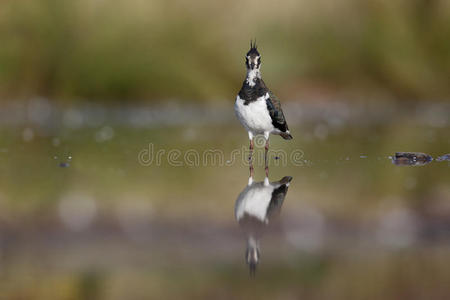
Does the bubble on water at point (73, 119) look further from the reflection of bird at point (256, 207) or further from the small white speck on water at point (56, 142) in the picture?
the reflection of bird at point (256, 207)

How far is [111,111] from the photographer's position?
20109mm

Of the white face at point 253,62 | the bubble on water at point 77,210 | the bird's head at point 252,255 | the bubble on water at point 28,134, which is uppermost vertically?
the bubble on water at point 28,134

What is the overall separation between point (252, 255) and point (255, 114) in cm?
408

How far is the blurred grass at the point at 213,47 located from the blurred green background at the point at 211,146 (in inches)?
2.2

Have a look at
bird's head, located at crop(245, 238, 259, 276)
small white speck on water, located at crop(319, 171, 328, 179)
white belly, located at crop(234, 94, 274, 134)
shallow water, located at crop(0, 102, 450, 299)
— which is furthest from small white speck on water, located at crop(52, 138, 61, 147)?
bird's head, located at crop(245, 238, 259, 276)

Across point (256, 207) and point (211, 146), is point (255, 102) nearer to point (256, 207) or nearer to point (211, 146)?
point (256, 207)

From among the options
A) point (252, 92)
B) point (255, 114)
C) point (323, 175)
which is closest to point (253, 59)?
point (252, 92)

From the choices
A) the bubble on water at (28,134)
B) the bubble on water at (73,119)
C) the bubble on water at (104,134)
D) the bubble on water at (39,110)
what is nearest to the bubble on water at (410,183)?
the bubble on water at (104,134)

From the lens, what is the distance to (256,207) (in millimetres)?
→ 6098

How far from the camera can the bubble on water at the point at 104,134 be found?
40.9ft

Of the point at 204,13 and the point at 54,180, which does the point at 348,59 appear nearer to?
the point at 204,13

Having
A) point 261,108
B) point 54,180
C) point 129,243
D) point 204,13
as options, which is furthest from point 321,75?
point 129,243

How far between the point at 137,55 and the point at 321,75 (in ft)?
22.9

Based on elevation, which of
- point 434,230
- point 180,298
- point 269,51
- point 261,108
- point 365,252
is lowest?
point 180,298
